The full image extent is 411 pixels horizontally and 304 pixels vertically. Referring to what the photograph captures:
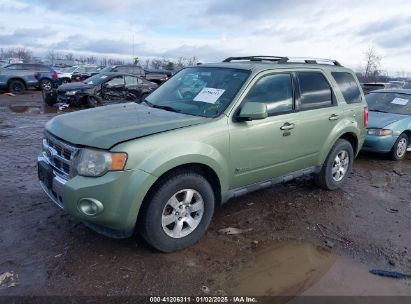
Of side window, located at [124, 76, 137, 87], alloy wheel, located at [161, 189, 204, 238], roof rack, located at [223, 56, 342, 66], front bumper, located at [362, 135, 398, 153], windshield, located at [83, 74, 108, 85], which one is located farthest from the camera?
side window, located at [124, 76, 137, 87]

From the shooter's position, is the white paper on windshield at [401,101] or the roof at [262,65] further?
the white paper on windshield at [401,101]

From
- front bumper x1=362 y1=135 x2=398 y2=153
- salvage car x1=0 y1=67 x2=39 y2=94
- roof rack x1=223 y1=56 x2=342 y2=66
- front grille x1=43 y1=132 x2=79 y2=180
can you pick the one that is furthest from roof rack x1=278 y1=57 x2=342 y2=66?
salvage car x1=0 y1=67 x2=39 y2=94

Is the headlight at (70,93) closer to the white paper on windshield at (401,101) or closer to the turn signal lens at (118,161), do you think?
the white paper on windshield at (401,101)

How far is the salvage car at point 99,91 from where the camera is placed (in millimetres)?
14453

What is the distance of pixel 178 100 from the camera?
14.7 feet

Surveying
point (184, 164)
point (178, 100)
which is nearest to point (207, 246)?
point (184, 164)

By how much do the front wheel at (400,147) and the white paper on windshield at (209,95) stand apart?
5331 millimetres

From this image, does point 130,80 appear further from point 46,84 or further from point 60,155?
point 60,155

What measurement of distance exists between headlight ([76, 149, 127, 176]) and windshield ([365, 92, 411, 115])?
7457 millimetres

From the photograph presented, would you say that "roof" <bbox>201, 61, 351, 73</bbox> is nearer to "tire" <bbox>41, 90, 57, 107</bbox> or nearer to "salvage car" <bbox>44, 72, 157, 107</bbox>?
"salvage car" <bbox>44, 72, 157, 107</bbox>

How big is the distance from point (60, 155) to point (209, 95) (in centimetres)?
174

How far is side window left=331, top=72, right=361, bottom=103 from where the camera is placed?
5527 millimetres

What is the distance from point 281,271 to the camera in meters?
3.47

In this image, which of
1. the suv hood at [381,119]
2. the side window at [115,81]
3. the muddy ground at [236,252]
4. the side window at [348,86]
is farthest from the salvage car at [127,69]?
the side window at [348,86]
